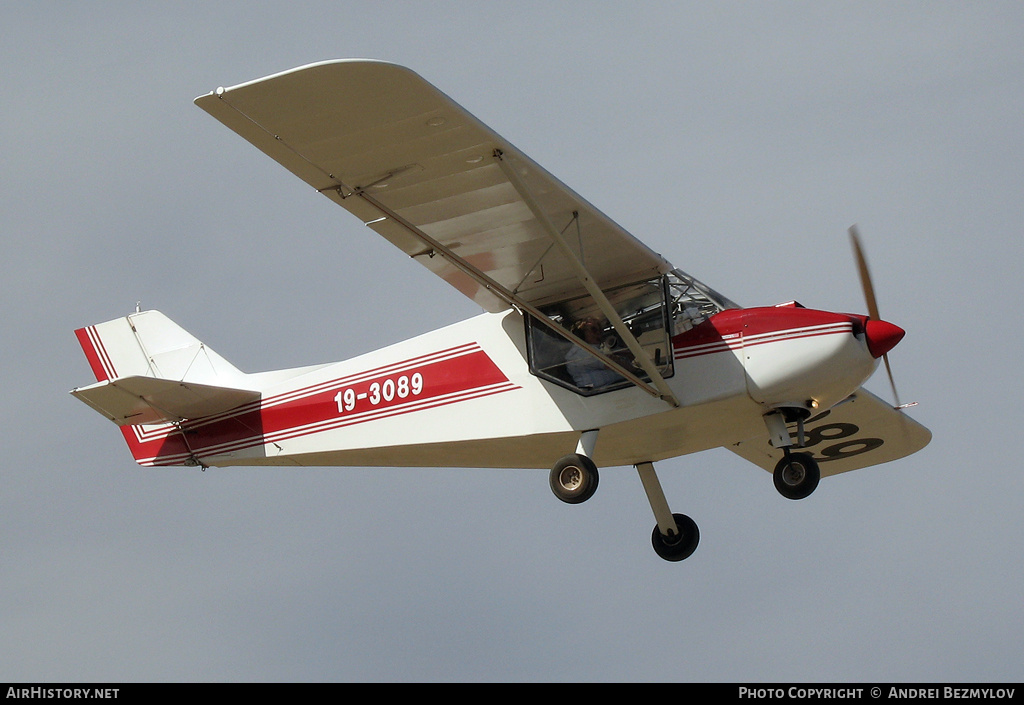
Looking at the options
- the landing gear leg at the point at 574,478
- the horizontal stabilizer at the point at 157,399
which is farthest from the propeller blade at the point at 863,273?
the horizontal stabilizer at the point at 157,399

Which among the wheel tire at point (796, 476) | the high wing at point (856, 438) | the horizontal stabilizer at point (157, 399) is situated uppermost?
the horizontal stabilizer at point (157, 399)

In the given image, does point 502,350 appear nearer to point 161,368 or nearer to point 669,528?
point 669,528

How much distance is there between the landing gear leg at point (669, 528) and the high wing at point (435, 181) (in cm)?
230

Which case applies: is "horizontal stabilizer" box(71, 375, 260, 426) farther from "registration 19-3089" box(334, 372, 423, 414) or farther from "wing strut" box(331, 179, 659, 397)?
"wing strut" box(331, 179, 659, 397)

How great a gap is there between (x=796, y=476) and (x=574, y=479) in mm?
1944

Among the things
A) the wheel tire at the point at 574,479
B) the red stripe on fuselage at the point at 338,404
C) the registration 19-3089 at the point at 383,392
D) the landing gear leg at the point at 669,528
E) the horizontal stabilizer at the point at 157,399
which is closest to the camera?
the wheel tire at the point at 574,479

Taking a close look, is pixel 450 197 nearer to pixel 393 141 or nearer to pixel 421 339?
pixel 393 141

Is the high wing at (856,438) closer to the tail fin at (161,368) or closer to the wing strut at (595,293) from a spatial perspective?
the wing strut at (595,293)

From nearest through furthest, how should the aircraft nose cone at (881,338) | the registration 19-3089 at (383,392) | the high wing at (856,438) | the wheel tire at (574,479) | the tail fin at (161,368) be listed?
the aircraft nose cone at (881,338)
the wheel tire at (574,479)
the registration 19-3089 at (383,392)
the tail fin at (161,368)
the high wing at (856,438)

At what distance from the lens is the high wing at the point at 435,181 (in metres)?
11.2

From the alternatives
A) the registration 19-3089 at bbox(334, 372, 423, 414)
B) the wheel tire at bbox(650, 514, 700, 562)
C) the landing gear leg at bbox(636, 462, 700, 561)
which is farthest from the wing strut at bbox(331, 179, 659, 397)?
the wheel tire at bbox(650, 514, 700, 562)
